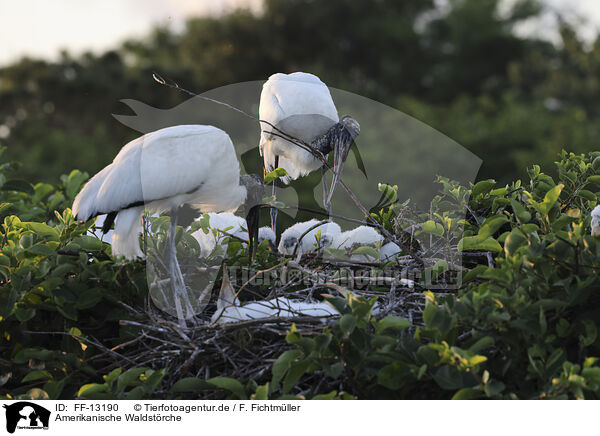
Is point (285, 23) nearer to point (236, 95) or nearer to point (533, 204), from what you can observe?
point (236, 95)

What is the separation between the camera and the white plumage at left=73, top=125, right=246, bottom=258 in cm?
313

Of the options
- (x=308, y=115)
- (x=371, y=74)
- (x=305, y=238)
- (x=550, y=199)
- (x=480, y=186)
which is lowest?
(x=550, y=199)

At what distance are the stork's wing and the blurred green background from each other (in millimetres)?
9908

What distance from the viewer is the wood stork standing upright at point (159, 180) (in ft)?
10.3

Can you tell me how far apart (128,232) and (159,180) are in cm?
29

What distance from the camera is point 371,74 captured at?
2286 centimetres

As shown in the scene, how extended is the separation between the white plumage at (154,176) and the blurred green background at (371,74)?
32.4ft

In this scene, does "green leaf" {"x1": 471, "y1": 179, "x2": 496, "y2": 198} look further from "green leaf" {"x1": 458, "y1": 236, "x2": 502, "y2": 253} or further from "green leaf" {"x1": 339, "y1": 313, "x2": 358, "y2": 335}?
"green leaf" {"x1": 339, "y1": 313, "x2": 358, "y2": 335}

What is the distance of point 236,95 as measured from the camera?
516 cm

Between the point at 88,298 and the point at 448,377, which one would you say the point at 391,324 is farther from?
the point at 88,298

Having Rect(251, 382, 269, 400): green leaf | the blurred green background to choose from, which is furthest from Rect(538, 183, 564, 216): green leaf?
the blurred green background

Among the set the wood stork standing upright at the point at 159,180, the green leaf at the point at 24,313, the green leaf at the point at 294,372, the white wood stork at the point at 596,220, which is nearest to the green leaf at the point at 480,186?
the white wood stork at the point at 596,220

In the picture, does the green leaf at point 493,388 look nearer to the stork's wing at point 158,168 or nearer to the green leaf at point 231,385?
the green leaf at point 231,385

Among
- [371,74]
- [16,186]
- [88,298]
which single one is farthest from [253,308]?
[371,74]
